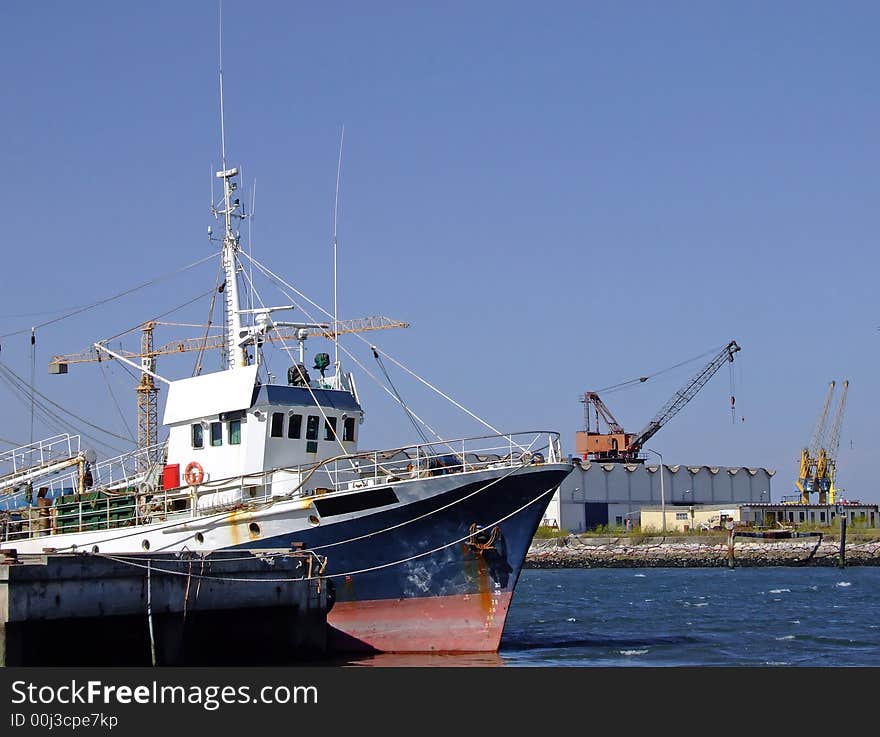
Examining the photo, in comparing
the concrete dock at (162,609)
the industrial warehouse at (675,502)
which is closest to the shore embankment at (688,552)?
Answer: the industrial warehouse at (675,502)

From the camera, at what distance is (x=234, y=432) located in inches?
1321

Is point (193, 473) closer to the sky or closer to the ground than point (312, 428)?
closer to the ground

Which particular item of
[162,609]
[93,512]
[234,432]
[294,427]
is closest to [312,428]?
[294,427]

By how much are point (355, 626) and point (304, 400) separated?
6687mm

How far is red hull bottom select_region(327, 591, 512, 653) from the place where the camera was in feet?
98.2

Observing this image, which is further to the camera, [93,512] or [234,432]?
[93,512]

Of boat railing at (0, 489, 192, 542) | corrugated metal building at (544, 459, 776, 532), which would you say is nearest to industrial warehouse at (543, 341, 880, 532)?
corrugated metal building at (544, 459, 776, 532)

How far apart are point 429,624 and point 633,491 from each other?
89.7m

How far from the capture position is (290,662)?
92.6 feet

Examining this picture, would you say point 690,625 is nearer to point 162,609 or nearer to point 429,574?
point 429,574

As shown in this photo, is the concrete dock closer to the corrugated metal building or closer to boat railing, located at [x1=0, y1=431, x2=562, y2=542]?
boat railing, located at [x1=0, y1=431, x2=562, y2=542]

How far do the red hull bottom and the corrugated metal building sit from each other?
7911 centimetres
